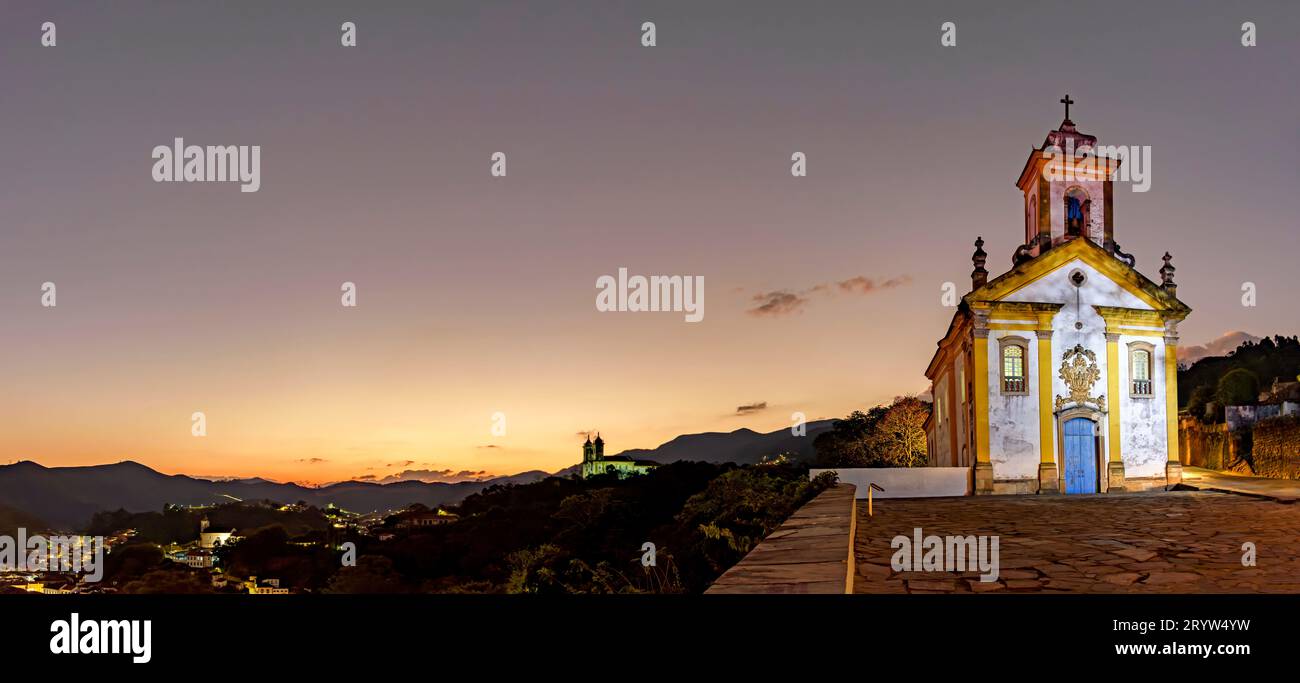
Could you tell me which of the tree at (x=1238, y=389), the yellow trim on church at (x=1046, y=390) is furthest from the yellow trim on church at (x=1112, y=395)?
the tree at (x=1238, y=389)

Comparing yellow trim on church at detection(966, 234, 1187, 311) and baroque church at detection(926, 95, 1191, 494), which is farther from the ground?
yellow trim on church at detection(966, 234, 1187, 311)

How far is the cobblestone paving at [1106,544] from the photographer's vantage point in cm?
584

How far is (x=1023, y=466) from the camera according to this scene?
1917cm

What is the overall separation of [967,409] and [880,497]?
4707 mm

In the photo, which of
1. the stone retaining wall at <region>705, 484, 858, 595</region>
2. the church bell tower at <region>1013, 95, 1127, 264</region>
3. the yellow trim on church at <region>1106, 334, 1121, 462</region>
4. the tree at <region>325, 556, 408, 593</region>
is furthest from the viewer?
the tree at <region>325, 556, 408, 593</region>

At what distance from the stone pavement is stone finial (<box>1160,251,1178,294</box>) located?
5217 millimetres

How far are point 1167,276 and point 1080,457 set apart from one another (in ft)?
→ 19.9

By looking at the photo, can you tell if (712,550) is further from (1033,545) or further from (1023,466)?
(1023,466)

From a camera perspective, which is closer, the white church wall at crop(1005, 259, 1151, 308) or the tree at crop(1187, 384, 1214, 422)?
the white church wall at crop(1005, 259, 1151, 308)

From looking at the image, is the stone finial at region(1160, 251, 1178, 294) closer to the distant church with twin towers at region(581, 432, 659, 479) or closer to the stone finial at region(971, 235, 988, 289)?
the stone finial at region(971, 235, 988, 289)

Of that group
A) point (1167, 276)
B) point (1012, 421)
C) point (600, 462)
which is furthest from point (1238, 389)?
point (600, 462)

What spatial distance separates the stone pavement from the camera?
1498cm

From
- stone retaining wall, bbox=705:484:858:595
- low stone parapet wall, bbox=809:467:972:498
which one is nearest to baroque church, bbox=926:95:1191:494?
low stone parapet wall, bbox=809:467:972:498
